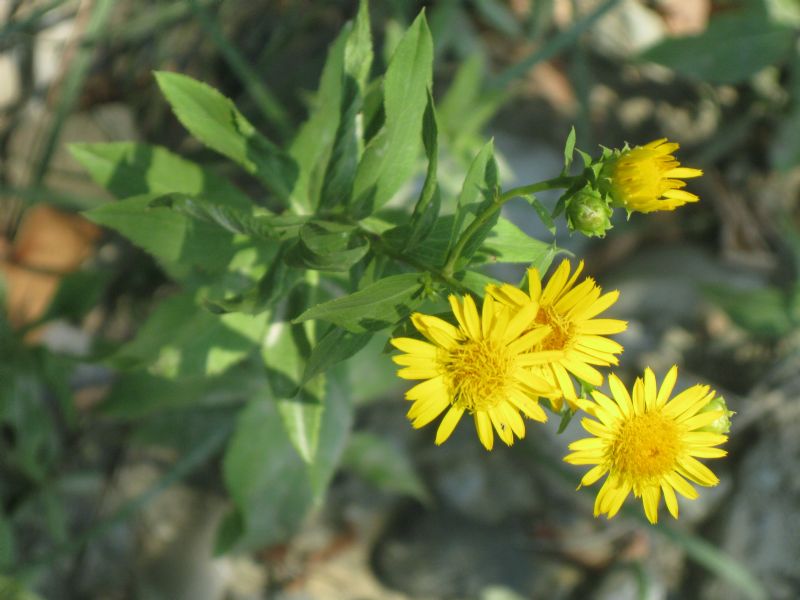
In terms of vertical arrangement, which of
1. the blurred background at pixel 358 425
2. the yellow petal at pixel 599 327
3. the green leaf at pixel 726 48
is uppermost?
the yellow petal at pixel 599 327

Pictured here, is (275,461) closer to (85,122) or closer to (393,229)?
(393,229)

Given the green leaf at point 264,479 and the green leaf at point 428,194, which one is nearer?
the green leaf at point 428,194

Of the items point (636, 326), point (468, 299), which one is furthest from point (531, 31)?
point (468, 299)

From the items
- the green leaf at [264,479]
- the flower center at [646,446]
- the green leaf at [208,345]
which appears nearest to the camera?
the flower center at [646,446]

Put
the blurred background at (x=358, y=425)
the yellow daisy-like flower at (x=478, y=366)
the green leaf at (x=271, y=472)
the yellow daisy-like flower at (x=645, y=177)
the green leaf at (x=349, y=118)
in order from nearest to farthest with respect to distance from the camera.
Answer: the yellow daisy-like flower at (x=645, y=177)
the yellow daisy-like flower at (x=478, y=366)
the green leaf at (x=349, y=118)
the green leaf at (x=271, y=472)
the blurred background at (x=358, y=425)

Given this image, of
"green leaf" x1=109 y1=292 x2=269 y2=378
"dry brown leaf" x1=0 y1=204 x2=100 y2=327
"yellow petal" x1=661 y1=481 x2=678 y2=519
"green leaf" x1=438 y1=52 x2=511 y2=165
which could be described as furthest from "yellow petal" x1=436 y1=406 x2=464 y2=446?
"dry brown leaf" x1=0 y1=204 x2=100 y2=327

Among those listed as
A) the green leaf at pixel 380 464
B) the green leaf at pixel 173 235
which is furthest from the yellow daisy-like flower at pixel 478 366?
the green leaf at pixel 380 464

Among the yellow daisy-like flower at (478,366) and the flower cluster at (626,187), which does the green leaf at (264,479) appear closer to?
the yellow daisy-like flower at (478,366)
